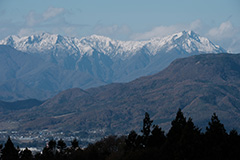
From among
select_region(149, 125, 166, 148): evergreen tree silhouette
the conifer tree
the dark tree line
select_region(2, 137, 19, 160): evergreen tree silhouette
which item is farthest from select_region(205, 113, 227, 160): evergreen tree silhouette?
select_region(2, 137, 19, 160): evergreen tree silhouette

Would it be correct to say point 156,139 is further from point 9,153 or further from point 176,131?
point 9,153

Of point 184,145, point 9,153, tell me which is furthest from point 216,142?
point 9,153

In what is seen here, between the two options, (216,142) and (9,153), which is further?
(9,153)

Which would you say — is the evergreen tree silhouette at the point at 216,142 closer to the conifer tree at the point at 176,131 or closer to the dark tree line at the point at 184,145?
the dark tree line at the point at 184,145

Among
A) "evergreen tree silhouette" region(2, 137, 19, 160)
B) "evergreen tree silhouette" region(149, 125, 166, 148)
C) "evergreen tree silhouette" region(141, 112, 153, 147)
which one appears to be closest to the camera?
"evergreen tree silhouette" region(149, 125, 166, 148)

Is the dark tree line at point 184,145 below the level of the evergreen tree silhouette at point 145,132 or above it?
below

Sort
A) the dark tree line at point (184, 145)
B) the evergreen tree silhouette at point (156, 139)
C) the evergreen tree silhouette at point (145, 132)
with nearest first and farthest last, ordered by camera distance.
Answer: the dark tree line at point (184, 145) → the evergreen tree silhouette at point (156, 139) → the evergreen tree silhouette at point (145, 132)

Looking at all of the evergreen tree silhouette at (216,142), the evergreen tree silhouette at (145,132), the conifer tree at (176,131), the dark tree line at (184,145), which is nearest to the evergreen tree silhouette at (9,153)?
the dark tree line at (184,145)

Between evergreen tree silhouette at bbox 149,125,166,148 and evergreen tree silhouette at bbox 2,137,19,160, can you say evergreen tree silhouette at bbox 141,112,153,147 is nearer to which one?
evergreen tree silhouette at bbox 149,125,166,148

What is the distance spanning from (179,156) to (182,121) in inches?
715

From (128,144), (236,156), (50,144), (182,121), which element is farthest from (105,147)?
(236,156)

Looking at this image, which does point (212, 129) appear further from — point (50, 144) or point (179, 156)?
point (50, 144)

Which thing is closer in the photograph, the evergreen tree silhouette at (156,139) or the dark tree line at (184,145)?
the dark tree line at (184,145)

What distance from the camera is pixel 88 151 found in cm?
13238
